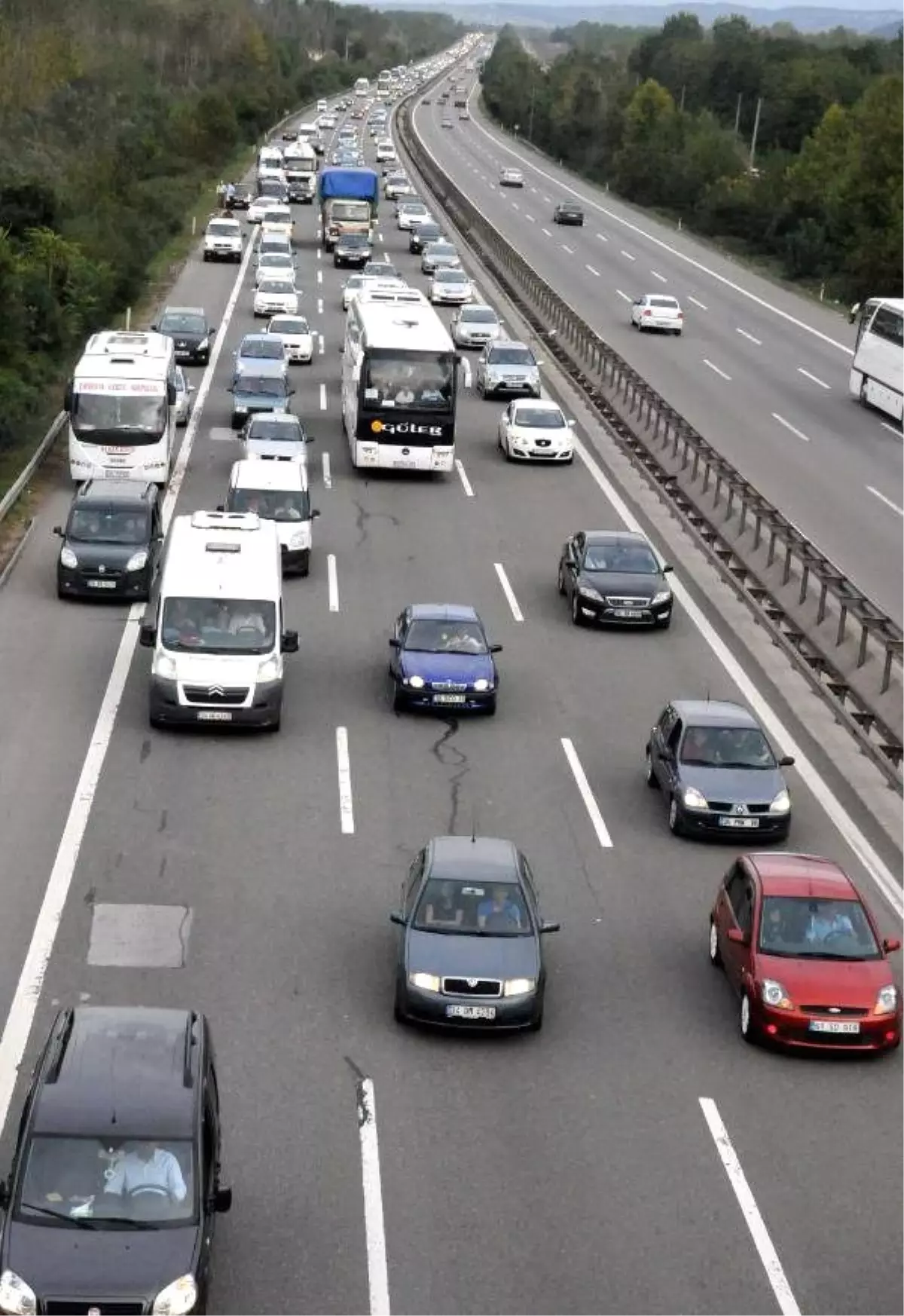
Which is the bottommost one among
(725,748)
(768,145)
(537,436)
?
(768,145)

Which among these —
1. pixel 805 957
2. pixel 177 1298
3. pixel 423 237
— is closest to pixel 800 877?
pixel 805 957

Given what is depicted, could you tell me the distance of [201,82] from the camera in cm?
17462

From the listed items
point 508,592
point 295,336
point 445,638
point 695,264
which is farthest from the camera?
point 695,264

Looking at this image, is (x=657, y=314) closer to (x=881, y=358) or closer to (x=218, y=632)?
(x=881, y=358)

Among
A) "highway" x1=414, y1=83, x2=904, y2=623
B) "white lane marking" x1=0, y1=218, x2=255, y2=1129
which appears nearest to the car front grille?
"white lane marking" x1=0, y1=218, x2=255, y2=1129

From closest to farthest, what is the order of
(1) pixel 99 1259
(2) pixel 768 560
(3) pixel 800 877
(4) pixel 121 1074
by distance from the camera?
(1) pixel 99 1259 < (4) pixel 121 1074 < (3) pixel 800 877 < (2) pixel 768 560

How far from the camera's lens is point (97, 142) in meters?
111

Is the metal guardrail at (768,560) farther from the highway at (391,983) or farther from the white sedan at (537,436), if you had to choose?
the white sedan at (537,436)

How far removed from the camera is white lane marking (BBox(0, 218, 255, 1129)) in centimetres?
1722

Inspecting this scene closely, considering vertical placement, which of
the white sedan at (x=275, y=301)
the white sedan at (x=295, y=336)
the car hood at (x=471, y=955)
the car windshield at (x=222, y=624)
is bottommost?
the white sedan at (x=275, y=301)

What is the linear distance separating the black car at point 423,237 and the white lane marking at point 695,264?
11198 mm

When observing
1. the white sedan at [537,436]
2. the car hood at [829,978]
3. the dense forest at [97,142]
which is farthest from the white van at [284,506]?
the car hood at [829,978]

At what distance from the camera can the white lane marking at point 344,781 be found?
23359 millimetres

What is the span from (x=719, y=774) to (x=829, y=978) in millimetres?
5581
